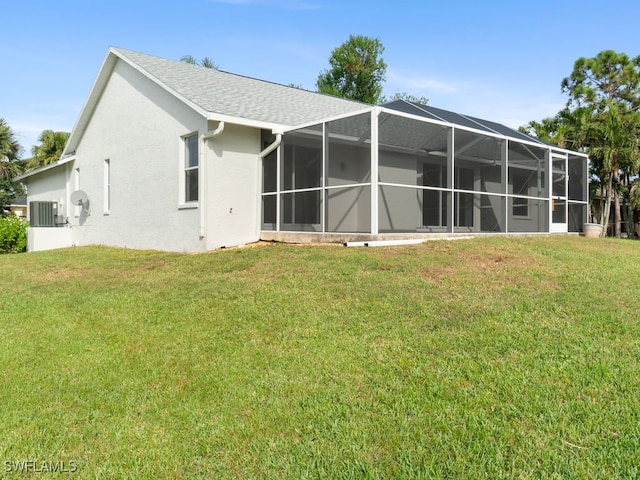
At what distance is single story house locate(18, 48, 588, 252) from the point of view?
31.8 feet

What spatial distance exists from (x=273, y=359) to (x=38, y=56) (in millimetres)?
14333

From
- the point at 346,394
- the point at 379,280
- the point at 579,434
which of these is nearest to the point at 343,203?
the point at 379,280

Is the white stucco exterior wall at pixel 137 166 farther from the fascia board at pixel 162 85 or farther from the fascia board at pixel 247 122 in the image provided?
the fascia board at pixel 247 122

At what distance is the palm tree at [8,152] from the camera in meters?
24.7

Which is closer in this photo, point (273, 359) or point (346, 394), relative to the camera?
point (346, 394)

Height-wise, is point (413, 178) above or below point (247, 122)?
below

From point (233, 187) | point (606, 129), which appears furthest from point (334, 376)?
point (606, 129)

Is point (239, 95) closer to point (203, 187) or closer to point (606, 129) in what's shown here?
point (203, 187)

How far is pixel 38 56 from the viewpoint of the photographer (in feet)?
43.4

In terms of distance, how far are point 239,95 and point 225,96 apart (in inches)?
28.7

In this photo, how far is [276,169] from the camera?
33.7 feet

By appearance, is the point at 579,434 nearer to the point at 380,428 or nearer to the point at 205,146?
the point at 380,428

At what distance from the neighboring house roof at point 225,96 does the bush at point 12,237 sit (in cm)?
355

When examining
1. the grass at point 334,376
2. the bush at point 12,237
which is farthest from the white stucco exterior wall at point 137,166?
the grass at point 334,376
